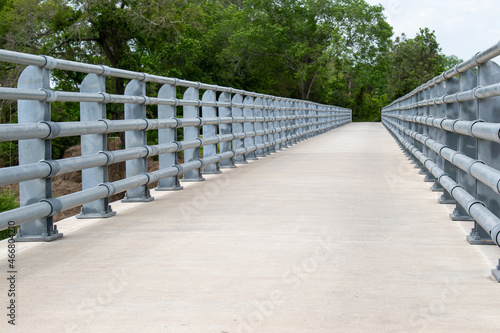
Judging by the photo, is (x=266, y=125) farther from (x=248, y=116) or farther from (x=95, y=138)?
(x=95, y=138)

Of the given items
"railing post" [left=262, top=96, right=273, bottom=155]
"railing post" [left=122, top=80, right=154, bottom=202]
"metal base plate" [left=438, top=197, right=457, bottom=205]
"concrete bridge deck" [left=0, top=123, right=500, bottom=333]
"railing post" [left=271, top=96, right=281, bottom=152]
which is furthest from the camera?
"railing post" [left=271, top=96, right=281, bottom=152]

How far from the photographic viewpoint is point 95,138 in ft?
22.5

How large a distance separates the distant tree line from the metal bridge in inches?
943

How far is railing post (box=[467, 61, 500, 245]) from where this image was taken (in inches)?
195

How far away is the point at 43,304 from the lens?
386 cm

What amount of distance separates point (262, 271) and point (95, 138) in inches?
118

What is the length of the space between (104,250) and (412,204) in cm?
375

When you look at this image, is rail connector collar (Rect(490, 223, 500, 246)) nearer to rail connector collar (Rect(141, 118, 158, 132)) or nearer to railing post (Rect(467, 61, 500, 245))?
railing post (Rect(467, 61, 500, 245))

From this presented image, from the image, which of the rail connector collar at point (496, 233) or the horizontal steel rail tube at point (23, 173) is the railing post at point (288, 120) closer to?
the horizontal steel rail tube at point (23, 173)

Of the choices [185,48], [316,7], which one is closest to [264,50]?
[316,7]

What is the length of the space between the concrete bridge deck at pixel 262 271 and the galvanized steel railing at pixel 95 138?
323mm

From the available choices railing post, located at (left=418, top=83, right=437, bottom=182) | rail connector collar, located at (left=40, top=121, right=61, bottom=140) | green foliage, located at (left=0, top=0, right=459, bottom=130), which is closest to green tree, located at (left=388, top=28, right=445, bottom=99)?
green foliage, located at (left=0, top=0, right=459, bottom=130)

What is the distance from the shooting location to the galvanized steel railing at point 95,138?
524 centimetres

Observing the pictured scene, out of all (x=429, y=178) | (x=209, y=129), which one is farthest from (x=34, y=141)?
(x=429, y=178)
